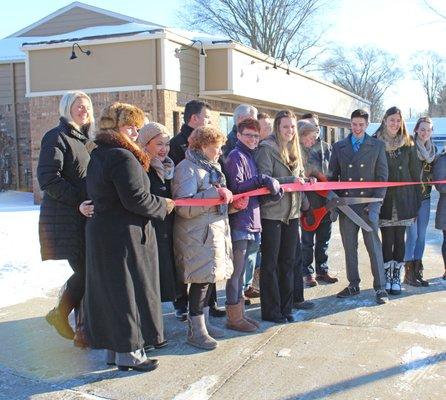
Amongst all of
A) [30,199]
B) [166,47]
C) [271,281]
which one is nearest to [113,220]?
[271,281]

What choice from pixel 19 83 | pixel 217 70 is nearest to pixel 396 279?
pixel 217 70

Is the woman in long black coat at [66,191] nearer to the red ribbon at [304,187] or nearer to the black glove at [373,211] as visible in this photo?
the red ribbon at [304,187]

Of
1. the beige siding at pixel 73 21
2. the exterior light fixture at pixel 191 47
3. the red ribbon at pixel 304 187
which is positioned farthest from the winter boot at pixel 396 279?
the beige siding at pixel 73 21

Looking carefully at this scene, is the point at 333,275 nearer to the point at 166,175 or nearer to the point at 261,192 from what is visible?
the point at 261,192

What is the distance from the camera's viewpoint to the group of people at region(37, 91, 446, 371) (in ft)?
12.0

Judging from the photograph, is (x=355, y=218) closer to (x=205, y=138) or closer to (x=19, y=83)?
(x=205, y=138)

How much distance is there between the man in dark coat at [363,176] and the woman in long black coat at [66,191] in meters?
2.68

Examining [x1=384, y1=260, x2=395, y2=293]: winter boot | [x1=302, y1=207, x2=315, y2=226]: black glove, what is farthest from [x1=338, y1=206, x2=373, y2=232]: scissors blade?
[x1=384, y1=260, x2=395, y2=293]: winter boot

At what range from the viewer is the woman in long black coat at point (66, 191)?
408cm

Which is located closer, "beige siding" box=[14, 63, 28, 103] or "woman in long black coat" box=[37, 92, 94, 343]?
"woman in long black coat" box=[37, 92, 94, 343]

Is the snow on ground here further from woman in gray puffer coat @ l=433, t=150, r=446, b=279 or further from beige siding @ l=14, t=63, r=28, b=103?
beige siding @ l=14, t=63, r=28, b=103

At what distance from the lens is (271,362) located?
4.00 meters

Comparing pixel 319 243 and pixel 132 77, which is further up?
pixel 132 77

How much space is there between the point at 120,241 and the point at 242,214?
128 cm
